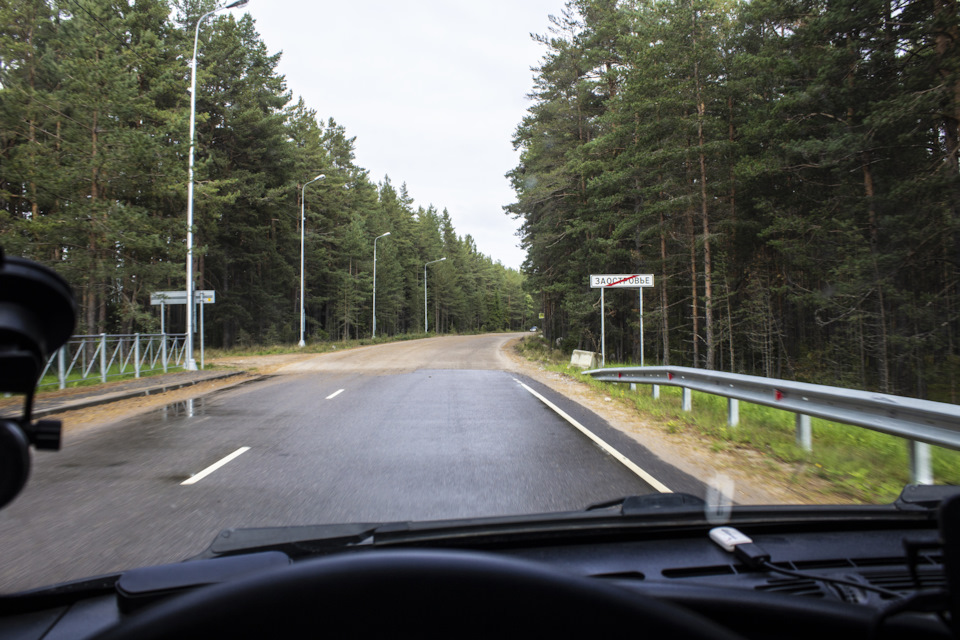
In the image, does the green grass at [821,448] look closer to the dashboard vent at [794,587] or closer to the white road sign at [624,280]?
the dashboard vent at [794,587]

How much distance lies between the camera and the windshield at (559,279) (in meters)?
5.23

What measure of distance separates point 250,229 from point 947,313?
35.1m

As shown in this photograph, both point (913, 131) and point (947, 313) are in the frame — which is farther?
point (947, 313)

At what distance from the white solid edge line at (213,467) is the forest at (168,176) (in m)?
2.74

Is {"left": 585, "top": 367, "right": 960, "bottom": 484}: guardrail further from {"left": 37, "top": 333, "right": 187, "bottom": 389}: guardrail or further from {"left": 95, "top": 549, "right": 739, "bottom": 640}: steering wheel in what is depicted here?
{"left": 37, "top": 333, "right": 187, "bottom": 389}: guardrail

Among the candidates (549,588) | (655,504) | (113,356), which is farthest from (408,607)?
(113,356)

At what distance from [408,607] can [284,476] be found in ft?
17.9

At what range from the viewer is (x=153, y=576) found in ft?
6.27

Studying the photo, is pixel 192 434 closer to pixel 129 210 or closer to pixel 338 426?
pixel 338 426

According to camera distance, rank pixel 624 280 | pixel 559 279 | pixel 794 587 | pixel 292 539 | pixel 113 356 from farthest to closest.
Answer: pixel 559 279 < pixel 113 356 < pixel 624 280 < pixel 292 539 < pixel 794 587

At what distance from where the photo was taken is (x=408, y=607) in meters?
0.73

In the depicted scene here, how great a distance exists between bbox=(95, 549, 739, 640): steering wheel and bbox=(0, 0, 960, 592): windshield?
2.43m

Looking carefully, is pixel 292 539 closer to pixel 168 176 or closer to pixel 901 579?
pixel 901 579

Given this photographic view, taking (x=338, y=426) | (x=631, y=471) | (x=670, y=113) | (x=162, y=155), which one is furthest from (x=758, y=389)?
(x=162, y=155)
